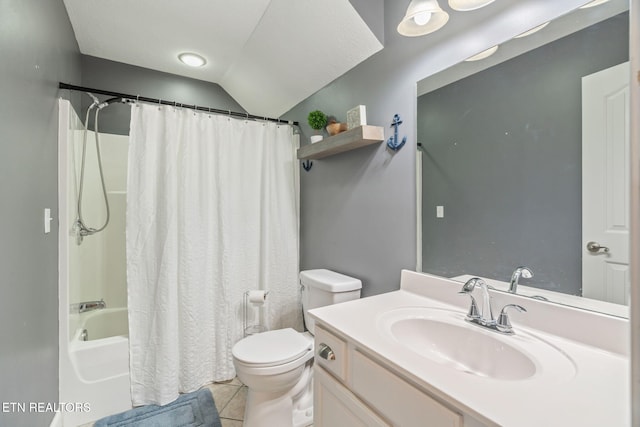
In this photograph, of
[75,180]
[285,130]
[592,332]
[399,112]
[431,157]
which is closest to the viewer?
[592,332]

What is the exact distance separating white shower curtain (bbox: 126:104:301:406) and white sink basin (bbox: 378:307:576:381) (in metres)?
1.29

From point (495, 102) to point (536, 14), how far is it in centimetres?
30

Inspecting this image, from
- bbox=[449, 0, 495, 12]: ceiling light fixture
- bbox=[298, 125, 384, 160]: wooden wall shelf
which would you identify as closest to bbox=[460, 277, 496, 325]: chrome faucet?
bbox=[298, 125, 384, 160]: wooden wall shelf

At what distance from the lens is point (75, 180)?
6.33 feet

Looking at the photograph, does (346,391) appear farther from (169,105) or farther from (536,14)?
(169,105)

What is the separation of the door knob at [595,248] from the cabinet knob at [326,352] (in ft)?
2.99

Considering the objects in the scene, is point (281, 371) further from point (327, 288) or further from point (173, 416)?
point (173, 416)

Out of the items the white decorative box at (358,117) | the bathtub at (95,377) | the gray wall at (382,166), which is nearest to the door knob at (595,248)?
the gray wall at (382,166)

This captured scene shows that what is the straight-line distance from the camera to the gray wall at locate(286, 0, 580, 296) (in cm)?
136

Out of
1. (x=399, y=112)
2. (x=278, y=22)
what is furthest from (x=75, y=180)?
(x=399, y=112)

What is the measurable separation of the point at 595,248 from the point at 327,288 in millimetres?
1201

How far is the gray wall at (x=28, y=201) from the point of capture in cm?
97

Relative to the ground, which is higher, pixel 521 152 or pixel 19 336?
pixel 521 152

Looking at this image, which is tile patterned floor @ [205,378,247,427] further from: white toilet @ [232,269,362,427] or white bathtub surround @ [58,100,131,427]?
white bathtub surround @ [58,100,131,427]
